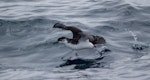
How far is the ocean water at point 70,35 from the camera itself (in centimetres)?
1077

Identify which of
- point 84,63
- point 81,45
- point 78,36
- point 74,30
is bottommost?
point 84,63

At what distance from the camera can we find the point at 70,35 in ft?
47.4

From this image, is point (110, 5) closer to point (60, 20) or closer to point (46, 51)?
point (60, 20)

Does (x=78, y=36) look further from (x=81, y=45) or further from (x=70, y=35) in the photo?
(x=70, y=35)

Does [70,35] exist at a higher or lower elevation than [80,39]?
lower

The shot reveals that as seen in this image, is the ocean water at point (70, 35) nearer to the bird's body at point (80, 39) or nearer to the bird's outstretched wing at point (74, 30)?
→ the bird's body at point (80, 39)

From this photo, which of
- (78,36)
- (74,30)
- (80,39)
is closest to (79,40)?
(80,39)

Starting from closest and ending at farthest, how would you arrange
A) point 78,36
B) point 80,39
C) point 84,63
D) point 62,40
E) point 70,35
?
point 84,63 < point 80,39 < point 78,36 < point 62,40 < point 70,35

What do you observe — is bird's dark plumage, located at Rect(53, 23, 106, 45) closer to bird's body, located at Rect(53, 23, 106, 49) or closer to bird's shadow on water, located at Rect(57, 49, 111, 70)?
bird's body, located at Rect(53, 23, 106, 49)

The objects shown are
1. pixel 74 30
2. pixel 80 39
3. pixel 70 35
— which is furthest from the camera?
pixel 70 35

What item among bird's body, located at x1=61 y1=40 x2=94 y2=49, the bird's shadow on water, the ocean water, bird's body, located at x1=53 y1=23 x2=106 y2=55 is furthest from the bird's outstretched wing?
the bird's shadow on water

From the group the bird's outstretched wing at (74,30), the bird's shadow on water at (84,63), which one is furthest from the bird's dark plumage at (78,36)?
the bird's shadow on water at (84,63)

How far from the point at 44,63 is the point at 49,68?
1.88 feet

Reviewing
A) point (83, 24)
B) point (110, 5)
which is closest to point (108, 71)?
point (83, 24)
